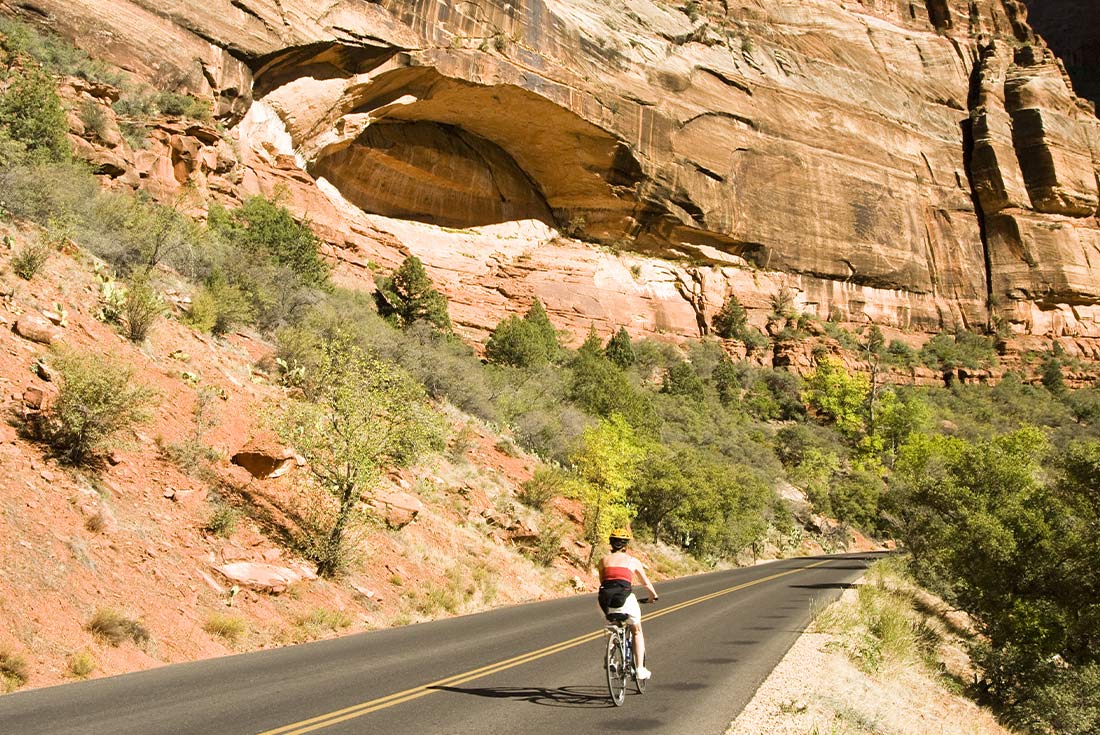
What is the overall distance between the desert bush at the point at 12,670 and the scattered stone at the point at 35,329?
289 inches

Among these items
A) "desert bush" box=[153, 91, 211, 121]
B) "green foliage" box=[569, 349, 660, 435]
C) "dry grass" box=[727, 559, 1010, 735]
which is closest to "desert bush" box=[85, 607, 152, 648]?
"dry grass" box=[727, 559, 1010, 735]

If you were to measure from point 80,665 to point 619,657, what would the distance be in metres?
5.40

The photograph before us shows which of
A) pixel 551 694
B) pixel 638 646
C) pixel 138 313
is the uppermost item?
pixel 638 646

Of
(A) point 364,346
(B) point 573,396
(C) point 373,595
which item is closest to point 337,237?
(B) point 573,396

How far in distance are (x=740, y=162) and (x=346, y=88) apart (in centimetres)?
3346

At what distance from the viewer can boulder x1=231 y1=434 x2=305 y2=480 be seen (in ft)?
43.4

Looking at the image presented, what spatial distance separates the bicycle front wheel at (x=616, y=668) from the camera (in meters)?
6.39

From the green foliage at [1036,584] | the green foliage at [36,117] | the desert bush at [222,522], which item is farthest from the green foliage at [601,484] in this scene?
the green foliage at [36,117]

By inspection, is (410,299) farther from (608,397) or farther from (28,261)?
(28,261)

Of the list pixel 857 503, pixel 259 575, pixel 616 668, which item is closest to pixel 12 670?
pixel 259 575

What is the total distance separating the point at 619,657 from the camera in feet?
21.3

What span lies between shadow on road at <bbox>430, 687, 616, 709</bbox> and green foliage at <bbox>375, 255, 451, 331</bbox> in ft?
102

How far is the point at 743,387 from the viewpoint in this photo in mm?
58125

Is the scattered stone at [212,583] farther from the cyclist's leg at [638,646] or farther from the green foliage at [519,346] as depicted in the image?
the green foliage at [519,346]
